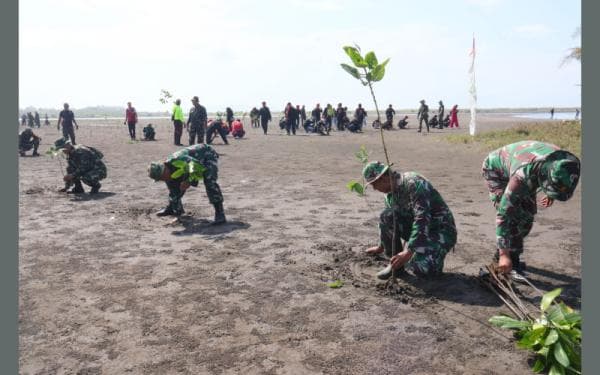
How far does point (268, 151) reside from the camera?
1722 cm

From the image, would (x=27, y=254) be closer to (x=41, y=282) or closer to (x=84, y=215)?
(x=41, y=282)

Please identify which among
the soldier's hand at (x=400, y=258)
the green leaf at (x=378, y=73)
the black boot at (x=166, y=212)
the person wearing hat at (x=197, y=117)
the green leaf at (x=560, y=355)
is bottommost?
the green leaf at (x=560, y=355)

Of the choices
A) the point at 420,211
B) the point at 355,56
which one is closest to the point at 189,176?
the point at 355,56

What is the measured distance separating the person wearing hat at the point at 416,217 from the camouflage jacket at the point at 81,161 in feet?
22.8

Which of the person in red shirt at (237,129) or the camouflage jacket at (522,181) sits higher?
the person in red shirt at (237,129)

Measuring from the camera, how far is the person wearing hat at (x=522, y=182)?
11.1ft

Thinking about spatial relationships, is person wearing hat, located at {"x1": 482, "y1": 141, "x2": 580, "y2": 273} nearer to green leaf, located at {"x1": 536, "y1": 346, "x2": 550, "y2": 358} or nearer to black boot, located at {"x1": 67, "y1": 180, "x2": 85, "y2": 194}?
green leaf, located at {"x1": 536, "y1": 346, "x2": 550, "y2": 358}

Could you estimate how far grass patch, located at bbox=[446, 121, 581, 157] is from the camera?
48.7ft

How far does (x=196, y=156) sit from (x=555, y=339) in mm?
5294

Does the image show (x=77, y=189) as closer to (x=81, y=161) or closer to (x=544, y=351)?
(x=81, y=161)

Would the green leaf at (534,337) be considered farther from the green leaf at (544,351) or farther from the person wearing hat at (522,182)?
the person wearing hat at (522,182)

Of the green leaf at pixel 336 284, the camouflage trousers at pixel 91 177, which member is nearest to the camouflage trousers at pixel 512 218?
the green leaf at pixel 336 284

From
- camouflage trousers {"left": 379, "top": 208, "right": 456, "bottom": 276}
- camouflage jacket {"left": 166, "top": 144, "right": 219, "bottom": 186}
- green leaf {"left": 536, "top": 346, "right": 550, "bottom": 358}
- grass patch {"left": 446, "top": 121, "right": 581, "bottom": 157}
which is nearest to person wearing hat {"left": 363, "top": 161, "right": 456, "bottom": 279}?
camouflage trousers {"left": 379, "top": 208, "right": 456, "bottom": 276}

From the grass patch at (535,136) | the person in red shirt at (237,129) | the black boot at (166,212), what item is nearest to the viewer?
the black boot at (166,212)
